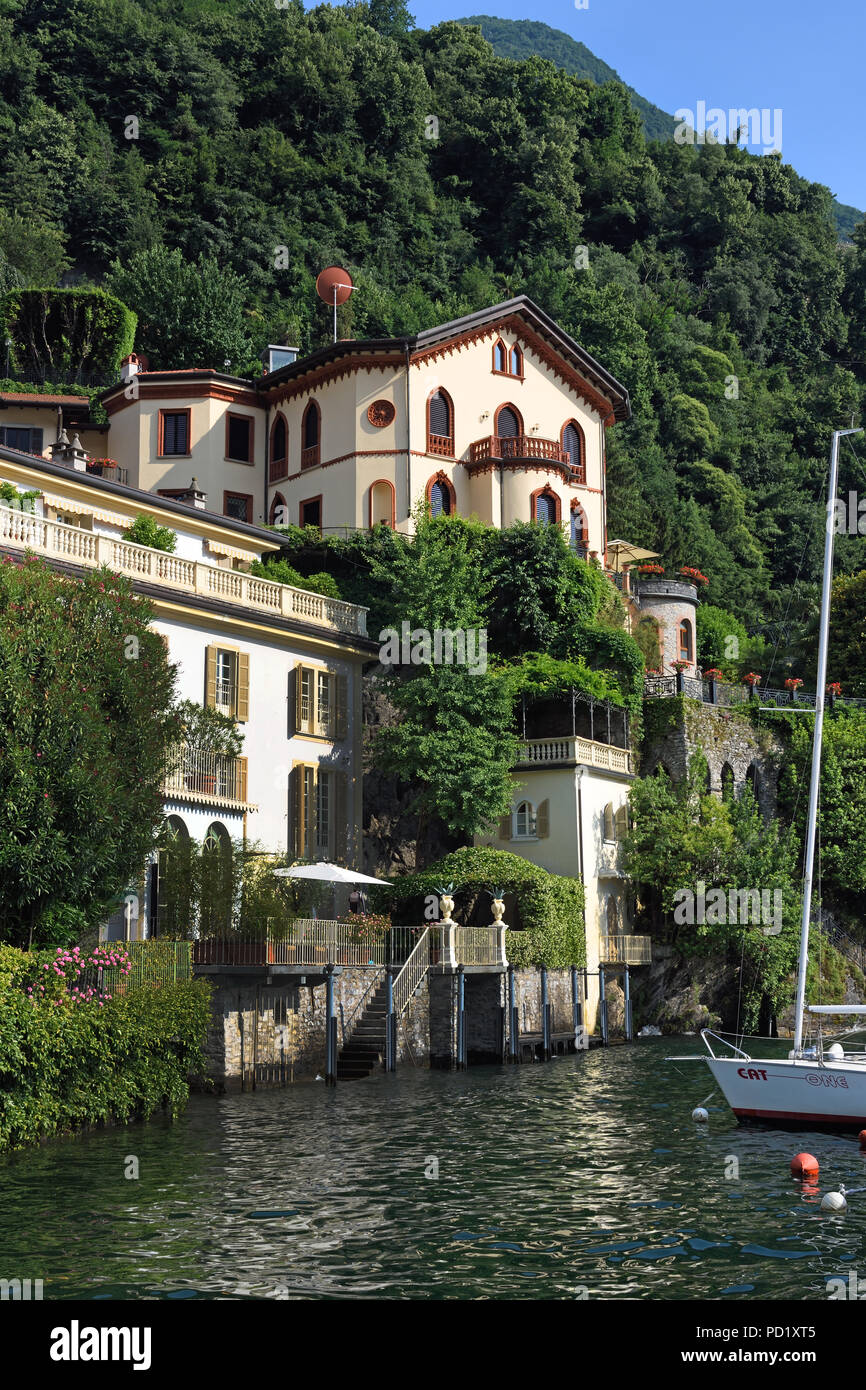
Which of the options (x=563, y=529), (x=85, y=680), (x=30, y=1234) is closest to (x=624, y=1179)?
(x=30, y=1234)

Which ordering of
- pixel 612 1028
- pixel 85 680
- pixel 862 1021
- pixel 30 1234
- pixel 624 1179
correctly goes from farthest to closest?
pixel 862 1021 < pixel 612 1028 < pixel 85 680 < pixel 624 1179 < pixel 30 1234

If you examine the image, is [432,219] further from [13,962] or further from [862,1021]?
[13,962]

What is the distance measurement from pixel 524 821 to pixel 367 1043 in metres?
13.3

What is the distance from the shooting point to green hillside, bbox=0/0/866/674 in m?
90.0

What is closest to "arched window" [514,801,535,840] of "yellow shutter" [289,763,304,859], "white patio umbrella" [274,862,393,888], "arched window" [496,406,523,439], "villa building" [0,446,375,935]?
"villa building" [0,446,375,935]

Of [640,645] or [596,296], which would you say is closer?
[640,645]

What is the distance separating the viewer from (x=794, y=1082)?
27.1m

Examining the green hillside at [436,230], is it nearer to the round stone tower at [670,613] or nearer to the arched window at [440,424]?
the round stone tower at [670,613]

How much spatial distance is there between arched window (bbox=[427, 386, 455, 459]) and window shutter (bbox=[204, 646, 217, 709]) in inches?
781

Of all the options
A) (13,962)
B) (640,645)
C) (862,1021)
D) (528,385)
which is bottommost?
(862,1021)

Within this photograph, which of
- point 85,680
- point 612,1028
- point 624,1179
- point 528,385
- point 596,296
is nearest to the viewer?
point 624,1179

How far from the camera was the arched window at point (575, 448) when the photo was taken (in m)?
61.7

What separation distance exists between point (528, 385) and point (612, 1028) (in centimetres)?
2650

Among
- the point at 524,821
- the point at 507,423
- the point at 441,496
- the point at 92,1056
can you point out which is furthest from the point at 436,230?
the point at 92,1056
